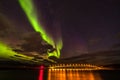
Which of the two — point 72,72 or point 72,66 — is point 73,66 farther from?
point 72,72

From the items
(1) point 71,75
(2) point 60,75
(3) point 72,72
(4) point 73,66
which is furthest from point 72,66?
(2) point 60,75

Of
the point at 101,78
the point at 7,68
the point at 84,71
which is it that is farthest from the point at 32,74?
the point at 101,78

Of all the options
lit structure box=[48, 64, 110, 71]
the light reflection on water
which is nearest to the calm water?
the light reflection on water

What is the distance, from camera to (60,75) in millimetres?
4559

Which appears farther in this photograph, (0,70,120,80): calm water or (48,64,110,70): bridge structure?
(48,64,110,70): bridge structure

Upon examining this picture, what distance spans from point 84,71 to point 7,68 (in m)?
2.31

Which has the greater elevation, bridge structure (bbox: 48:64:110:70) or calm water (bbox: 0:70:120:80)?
bridge structure (bbox: 48:64:110:70)

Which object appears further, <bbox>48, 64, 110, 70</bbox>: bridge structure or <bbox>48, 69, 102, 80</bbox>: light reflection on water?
<bbox>48, 64, 110, 70</bbox>: bridge structure

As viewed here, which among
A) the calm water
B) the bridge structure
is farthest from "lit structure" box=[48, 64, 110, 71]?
the calm water

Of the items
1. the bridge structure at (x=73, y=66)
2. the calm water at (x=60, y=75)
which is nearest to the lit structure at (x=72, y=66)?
the bridge structure at (x=73, y=66)

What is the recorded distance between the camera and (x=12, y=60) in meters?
4.30

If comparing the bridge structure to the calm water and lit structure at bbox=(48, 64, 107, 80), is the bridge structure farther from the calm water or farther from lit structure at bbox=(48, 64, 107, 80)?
the calm water

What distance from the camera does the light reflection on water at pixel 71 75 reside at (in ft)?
14.5

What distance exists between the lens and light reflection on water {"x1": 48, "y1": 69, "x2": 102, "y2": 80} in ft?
14.5
